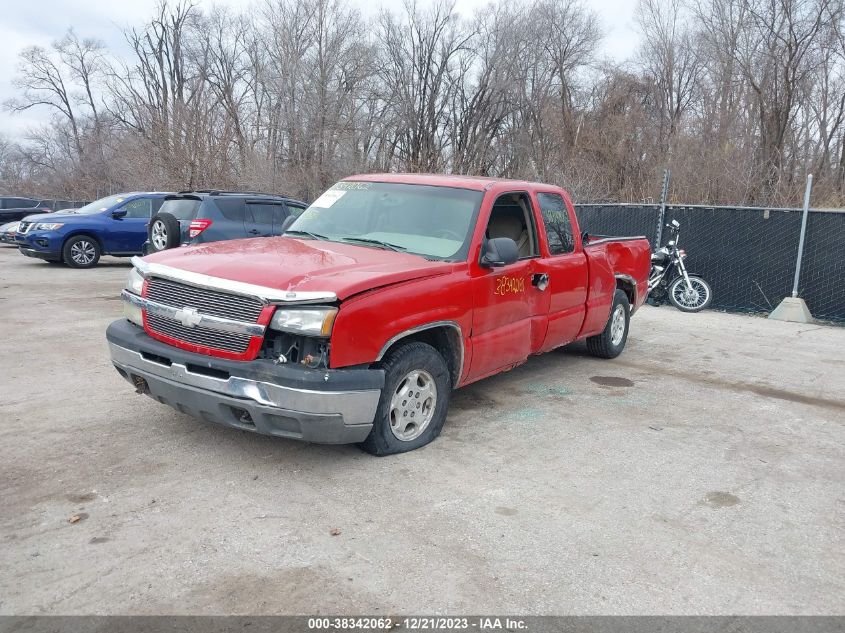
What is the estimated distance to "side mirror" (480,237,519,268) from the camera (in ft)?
16.4

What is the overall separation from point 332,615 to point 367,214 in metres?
3.39

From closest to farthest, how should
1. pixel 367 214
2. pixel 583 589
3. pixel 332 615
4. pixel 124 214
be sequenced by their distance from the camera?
pixel 332 615, pixel 583 589, pixel 367 214, pixel 124 214

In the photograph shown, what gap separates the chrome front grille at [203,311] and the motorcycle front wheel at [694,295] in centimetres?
999

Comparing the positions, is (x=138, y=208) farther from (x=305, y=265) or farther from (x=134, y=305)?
(x=305, y=265)

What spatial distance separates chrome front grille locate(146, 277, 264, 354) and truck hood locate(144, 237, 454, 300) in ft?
0.42

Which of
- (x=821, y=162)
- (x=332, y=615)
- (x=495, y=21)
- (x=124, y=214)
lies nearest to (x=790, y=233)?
(x=821, y=162)

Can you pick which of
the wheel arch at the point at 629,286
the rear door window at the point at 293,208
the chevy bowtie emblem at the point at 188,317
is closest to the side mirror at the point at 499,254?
the chevy bowtie emblem at the point at 188,317

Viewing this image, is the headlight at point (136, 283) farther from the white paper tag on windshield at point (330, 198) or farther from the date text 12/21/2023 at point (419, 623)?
the date text 12/21/2023 at point (419, 623)

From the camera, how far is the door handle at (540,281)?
571 centimetres

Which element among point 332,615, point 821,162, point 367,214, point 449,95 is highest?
point 449,95

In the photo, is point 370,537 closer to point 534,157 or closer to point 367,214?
point 367,214

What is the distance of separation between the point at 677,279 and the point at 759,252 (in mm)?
1395

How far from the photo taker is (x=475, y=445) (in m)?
4.85

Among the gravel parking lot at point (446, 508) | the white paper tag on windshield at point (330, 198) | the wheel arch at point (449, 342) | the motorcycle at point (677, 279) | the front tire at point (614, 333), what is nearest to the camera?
the gravel parking lot at point (446, 508)
